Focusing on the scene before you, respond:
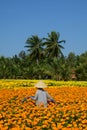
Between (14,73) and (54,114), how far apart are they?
1817 inches

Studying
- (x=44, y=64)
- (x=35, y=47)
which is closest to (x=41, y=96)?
(x=44, y=64)

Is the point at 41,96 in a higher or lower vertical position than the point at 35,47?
lower

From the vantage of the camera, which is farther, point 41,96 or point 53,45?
point 53,45

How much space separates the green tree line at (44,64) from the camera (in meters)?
48.8

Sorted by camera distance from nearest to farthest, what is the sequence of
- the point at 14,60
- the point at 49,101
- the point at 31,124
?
the point at 31,124 → the point at 49,101 → the point at 14,60

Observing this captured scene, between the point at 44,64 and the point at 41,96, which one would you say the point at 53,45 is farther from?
the point at 41,96

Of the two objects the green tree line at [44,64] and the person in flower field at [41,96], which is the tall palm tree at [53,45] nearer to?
the green tree line at [44,64]

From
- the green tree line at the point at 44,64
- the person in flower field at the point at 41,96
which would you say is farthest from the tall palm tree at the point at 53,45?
the person in flower field at the point at 41,96

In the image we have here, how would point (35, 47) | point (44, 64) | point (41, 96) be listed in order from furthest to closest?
point (35, 47), point (44, 64), point (41, 96)

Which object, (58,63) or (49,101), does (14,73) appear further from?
(49,101)

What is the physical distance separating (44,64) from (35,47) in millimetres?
8418

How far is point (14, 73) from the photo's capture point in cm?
5547

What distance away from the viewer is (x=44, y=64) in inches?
2222

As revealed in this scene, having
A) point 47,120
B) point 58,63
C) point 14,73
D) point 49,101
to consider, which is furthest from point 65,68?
point 47,120
